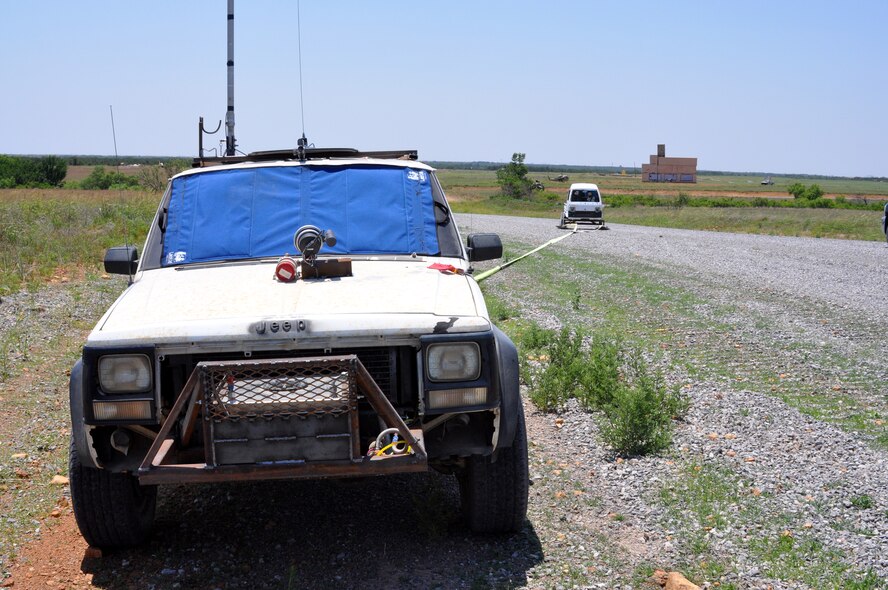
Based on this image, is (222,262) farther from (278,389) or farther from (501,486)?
(501,486)

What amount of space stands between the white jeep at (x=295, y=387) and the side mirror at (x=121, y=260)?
0.31 metres

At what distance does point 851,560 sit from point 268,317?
10.5 feet

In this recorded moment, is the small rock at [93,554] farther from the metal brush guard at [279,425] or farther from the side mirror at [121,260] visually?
the side mirror at [121,260]

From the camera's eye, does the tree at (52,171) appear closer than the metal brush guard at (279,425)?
No

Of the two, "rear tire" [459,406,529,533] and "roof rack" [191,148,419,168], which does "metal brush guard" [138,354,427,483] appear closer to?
"rear tire" [459,406,529,533]

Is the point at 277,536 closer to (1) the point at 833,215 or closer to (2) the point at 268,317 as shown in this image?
(2) the point at 268,317

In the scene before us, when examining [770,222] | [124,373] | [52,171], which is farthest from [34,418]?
[52,171]

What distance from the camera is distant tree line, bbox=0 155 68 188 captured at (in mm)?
56875

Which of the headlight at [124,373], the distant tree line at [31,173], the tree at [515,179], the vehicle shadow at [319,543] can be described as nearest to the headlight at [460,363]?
the vehicle shadow at [319,543]

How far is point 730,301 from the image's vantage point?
16.3m

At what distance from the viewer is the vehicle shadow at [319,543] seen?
16.1ft

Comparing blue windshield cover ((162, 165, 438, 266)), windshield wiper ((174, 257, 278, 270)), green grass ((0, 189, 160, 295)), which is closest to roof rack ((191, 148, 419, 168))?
blue windshield cover ((162, 165, 438, 266))

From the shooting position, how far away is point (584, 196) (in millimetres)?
44281

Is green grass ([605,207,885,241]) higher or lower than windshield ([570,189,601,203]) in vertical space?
lower
